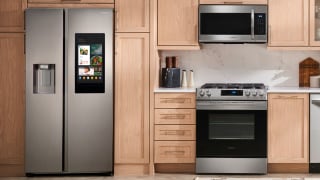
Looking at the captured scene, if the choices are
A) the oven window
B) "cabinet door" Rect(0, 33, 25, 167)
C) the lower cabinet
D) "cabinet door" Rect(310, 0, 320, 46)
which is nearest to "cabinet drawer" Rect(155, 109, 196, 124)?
the lower cabinet

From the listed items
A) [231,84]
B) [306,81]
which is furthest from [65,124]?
[306,81]

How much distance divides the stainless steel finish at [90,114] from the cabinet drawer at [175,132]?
471 millimetres

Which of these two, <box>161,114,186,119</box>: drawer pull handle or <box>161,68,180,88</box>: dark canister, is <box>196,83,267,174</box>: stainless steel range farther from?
<box>161,68,180,88</box>: dark canister

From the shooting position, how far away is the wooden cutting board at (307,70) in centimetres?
620

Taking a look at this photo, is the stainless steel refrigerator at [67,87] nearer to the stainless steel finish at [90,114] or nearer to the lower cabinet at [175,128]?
the stainless steel finish at [90,114]

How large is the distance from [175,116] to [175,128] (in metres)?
0.12

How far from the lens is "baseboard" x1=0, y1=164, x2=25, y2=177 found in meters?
5.70

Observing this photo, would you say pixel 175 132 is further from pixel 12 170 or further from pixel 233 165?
pixel 12 170

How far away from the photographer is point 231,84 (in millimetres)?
6141

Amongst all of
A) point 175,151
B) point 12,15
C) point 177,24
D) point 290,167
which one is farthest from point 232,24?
point 12,15

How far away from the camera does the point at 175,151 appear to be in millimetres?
5699

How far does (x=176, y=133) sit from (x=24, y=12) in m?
1.87

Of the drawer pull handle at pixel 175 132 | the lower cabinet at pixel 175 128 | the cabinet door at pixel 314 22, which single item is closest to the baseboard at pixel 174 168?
the lower cabinet at pixel 175 128

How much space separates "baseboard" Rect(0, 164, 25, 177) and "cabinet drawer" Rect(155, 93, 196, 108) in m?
1.46
